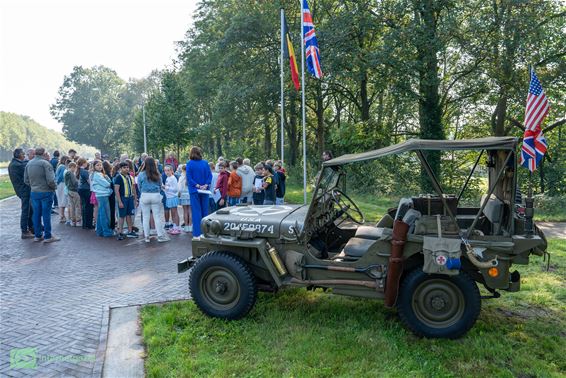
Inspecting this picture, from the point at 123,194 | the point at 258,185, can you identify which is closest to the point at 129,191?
the point at 123,194

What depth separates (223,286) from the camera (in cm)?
481

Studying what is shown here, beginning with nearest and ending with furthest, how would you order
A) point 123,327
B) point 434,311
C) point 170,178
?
point 434,311 → point 123,327 → point 170,178

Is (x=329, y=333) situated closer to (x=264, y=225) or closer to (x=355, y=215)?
(x=264, y=225)

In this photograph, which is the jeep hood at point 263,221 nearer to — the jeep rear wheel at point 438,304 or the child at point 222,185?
the jeep rear wheel at point 438,304

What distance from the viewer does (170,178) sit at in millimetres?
9820

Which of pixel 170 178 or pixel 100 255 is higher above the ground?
pixel 170 178

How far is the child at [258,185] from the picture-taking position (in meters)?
9.70

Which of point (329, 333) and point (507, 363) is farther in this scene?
point (329, 333)

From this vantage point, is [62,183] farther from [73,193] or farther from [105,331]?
[105,331]

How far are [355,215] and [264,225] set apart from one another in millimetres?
2069

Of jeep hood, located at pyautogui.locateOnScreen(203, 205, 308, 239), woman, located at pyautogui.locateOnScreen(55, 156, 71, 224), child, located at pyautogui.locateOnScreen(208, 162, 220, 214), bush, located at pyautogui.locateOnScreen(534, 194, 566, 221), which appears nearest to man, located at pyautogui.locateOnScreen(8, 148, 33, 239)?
woman, located at pyautogui.locateOnScreen(55, 156, 71, 224)

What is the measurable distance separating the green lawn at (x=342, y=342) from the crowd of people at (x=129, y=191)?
3695 millimetres

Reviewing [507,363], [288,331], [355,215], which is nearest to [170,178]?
[355,215]

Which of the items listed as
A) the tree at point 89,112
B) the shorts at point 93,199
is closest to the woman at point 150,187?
the shorts at point 93,199
